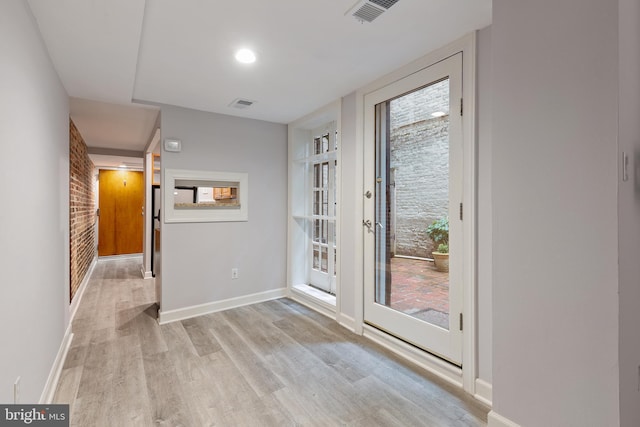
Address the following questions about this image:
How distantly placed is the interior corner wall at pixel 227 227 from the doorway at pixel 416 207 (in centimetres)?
155

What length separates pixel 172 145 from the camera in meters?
3.22

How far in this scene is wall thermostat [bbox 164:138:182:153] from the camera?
321 centimetres

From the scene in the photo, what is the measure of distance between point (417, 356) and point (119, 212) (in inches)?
299

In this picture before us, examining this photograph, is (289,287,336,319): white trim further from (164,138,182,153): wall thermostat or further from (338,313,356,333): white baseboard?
(164,138,182,153): wall thermostat

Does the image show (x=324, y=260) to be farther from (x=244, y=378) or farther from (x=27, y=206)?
(x=27, y=206)

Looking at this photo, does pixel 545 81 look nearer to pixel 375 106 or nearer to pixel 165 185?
pixel 375 106

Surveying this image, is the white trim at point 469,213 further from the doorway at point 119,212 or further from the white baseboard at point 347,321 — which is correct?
the doorway at point 119,212

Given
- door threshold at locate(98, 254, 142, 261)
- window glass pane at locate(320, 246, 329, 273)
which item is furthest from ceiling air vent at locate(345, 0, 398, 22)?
door threshold at locate(98, 254, 142, 261)

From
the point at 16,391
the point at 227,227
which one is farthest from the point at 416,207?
the point at 16,391

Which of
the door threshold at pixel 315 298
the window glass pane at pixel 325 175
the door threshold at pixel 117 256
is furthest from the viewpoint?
the door threshold at pixel 117 256

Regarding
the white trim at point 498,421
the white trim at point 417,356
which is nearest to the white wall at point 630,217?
the white trim at point 498,421

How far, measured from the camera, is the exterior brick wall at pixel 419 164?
2.22m

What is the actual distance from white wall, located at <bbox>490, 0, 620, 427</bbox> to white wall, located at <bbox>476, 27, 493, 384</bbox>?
35cm

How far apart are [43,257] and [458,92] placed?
283 centimetres
